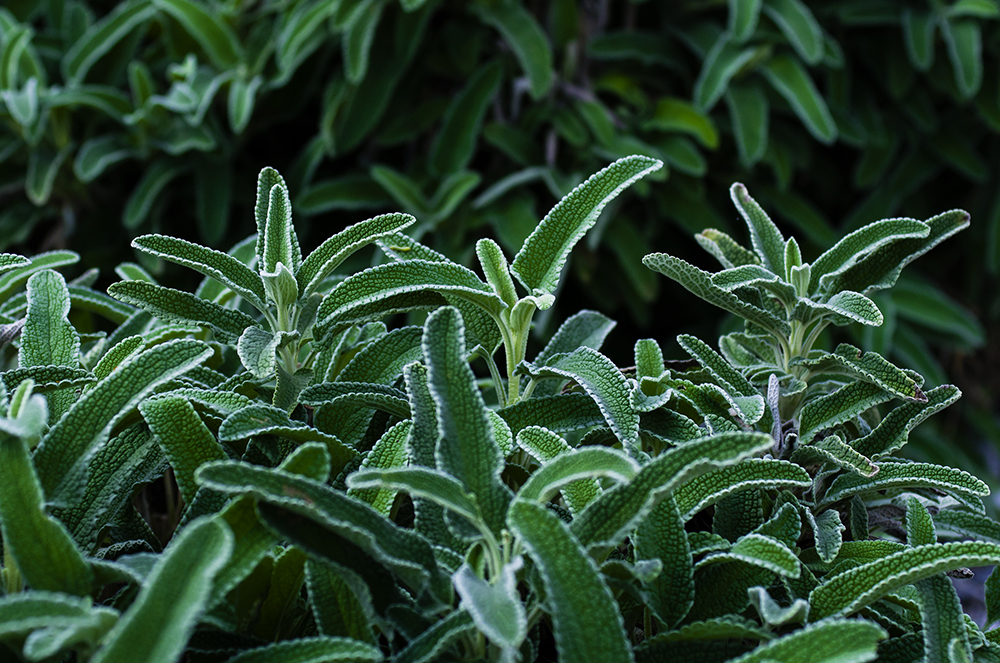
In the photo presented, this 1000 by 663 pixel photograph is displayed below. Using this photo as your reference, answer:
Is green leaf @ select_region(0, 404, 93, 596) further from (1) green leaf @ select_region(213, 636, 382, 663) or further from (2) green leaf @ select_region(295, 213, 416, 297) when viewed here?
(2) green leaf @ select_region(295, 213, 416, 297)

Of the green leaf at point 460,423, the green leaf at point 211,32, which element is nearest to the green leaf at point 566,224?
the green leaf at point 460,423

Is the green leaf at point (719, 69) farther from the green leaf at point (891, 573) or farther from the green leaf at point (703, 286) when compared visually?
the green leaf at point (891, 573)

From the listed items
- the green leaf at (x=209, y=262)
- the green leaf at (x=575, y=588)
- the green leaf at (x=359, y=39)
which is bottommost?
the green leaf at (x=575, y=588)

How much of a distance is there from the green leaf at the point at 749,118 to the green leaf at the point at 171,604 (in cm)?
174

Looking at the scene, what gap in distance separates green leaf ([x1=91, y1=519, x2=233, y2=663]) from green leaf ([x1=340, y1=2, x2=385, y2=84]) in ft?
5.12

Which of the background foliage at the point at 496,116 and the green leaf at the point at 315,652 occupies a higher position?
the background foliage at the point at 496,116

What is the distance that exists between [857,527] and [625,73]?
176cm

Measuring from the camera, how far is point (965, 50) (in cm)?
211

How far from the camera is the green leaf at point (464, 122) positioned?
6.75 feet

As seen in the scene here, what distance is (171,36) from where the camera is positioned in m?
2.20

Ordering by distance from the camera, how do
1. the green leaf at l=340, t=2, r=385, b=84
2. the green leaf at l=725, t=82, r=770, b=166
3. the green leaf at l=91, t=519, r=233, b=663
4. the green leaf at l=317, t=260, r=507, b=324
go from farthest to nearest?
1. the green leaf at l=725, t=82, r=770, b=166
2. the green leaf at l=340, t=2, r=385, b=84
3. the green leaf at l=317, t=260, r=507, b=324
4. the green leaf at l=91, t=519, r=233, b=663

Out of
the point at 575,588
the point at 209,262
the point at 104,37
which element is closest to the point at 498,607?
the point at 575,588

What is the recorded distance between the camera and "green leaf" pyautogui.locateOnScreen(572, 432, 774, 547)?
0.50m

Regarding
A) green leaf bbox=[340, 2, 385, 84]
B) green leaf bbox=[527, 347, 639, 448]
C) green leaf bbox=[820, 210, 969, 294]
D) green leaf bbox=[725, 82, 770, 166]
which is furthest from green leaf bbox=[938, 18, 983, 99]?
green leaf bbox=[527, 347, 639, 448]
